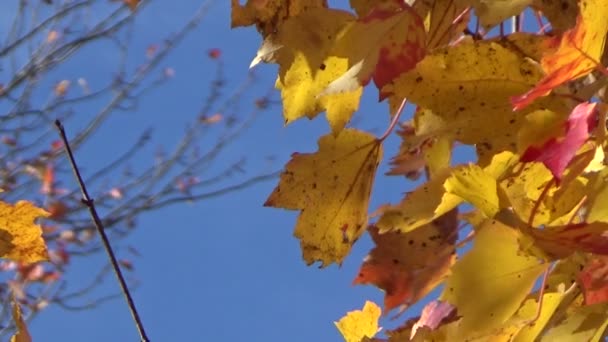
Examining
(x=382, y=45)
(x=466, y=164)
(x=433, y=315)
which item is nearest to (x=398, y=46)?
(x=382, y=45)

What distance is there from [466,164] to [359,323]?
276 millimetres

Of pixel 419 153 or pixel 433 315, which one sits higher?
pixel 419 153

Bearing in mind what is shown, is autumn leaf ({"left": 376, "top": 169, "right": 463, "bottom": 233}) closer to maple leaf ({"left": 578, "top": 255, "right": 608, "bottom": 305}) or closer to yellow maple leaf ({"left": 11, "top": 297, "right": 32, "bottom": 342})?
maple leaf ({"left": 578, "top": 255, "right": 608, "bottom": 305})

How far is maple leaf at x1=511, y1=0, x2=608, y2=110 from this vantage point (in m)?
0.48

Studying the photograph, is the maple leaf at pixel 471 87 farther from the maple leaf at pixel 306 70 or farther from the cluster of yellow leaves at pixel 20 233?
the cluster of yellow leaves at pixel 20 233

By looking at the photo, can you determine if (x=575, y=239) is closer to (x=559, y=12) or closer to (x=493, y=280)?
(x=493, y=280)

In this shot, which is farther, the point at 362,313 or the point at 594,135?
the point at 362,313

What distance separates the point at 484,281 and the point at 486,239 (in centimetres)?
2

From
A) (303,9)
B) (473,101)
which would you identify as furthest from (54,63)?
(473,101)

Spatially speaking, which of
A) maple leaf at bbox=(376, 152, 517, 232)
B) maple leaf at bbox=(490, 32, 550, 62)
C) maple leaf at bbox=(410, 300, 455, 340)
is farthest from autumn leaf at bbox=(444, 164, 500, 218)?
maple leaf at bbox=(410, 300, 455, 340)

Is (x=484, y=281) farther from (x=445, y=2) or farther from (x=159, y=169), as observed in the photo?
(x=159, y=169)

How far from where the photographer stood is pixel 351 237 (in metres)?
0.71

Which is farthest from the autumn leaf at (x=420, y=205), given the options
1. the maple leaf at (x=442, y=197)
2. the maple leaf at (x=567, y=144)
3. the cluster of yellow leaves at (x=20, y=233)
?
the cluster of yellow leaves at (x=20, y=233)

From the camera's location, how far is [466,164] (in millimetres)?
526
